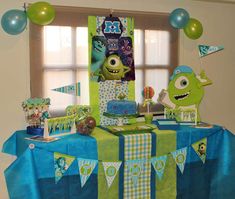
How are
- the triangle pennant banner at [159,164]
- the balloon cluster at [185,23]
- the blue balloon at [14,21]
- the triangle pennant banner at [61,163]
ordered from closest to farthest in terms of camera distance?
1. the triangle pennant banner at [61,163]
2. the blue balloon at [14,21]
3. the triangle pennant banner at [159,164]
4. the balloon cluster at [185,23]

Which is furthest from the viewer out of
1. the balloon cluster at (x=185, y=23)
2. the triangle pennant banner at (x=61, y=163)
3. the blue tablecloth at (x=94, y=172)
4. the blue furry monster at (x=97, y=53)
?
the balloon cluster at (x=185, y=23)

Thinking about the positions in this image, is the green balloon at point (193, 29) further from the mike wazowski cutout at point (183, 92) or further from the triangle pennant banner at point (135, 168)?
the triangle pennant banner at point (135, 168)

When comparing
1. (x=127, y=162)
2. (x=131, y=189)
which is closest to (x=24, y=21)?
(x=127, y=162)

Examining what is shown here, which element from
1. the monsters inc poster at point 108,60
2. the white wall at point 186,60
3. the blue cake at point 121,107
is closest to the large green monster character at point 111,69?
the monsters inc poster at point 108,60

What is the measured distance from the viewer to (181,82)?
135 inches

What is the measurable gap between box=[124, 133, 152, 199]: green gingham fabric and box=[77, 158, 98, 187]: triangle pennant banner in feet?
0.93

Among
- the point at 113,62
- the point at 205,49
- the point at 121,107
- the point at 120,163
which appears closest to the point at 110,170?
the point at 120,163

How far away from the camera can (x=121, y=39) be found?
10.9 feet

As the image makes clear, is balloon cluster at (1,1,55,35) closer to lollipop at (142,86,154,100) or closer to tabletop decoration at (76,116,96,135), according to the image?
tabletop decoration at (76,116,96,135)

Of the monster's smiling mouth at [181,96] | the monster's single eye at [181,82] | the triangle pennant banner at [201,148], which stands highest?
the monster's single eye at [181,82]

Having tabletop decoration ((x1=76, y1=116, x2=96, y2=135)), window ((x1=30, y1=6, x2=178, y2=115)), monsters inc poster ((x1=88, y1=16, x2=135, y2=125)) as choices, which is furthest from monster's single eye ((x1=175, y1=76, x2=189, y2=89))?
tabletop decoration ((x1=76, y1=116, x2=96, y2=135))

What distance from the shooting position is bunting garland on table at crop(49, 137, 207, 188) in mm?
2639

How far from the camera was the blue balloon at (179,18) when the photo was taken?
3335mm

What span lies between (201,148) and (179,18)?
123cm
